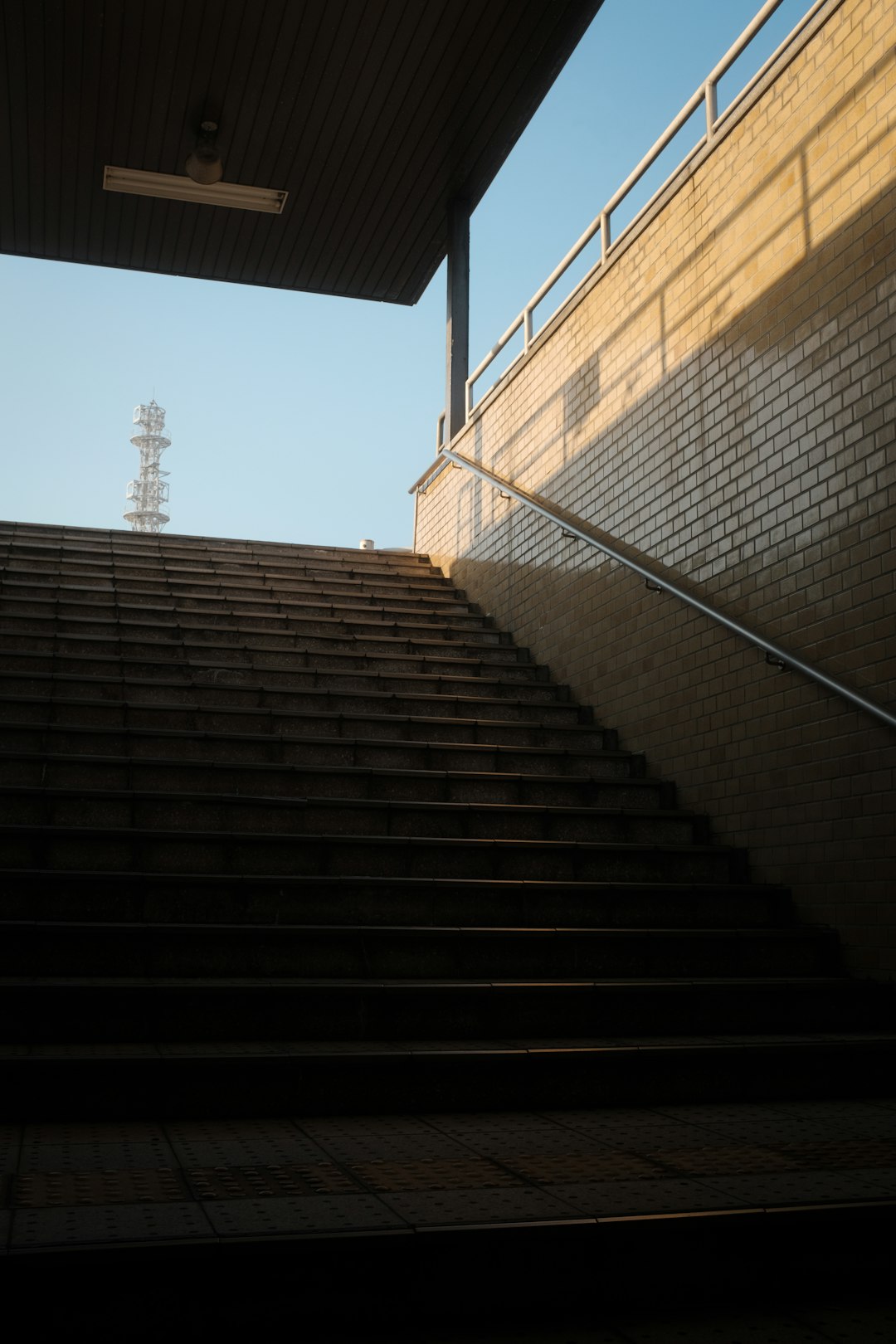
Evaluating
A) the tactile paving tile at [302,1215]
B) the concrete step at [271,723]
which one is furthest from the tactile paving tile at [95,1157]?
the concrete step at [271,723]

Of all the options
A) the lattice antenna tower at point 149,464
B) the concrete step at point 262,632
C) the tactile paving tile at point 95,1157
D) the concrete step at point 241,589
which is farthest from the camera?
the lattice antenna tower at point 149,464

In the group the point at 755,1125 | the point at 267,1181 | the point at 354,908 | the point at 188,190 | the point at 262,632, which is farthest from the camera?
the point at 188,190

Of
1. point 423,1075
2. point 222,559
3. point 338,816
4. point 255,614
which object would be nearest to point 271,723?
point 338,816

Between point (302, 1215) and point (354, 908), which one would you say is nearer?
point (302, 1215)

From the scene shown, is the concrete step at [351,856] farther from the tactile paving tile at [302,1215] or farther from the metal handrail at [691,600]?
the tactile paving tile at [302,1215]

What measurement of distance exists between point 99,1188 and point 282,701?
11.9 ft

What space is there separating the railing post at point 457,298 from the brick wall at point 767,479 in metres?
2.92

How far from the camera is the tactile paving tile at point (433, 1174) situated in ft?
7.59

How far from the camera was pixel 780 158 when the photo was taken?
501 centimetres

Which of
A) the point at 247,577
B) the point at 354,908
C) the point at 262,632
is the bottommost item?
the point at 354,908

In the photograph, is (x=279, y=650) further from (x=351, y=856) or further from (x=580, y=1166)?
(x=580, y=1166)

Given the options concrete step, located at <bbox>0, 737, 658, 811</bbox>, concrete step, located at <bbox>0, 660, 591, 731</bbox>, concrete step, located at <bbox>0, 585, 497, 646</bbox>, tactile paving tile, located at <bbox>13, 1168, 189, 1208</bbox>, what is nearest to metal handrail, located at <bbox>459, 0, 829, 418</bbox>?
concrete step, located at <bbox>0, 585, 497, 646</bbox>

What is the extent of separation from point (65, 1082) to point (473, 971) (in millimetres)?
1395

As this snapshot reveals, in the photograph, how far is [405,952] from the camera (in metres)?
3.73
